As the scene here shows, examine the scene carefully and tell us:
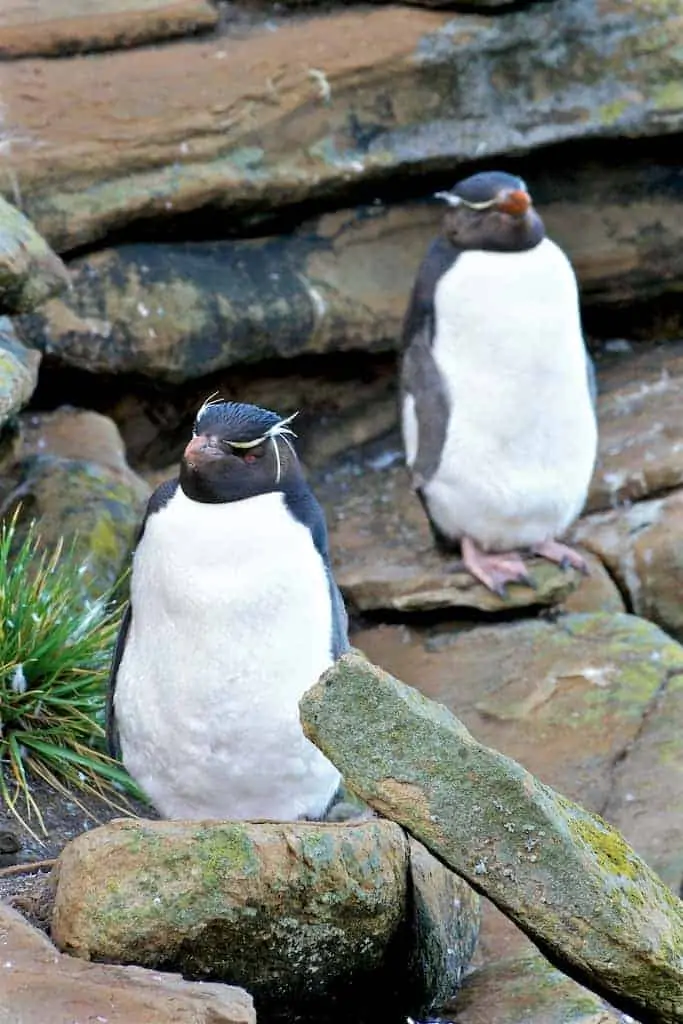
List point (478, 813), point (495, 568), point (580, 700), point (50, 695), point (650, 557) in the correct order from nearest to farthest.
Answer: point (478, 813), point (50, 695), point (580, 700), point (495, 568), point (650, 557)

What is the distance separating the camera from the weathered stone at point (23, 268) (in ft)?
17.2

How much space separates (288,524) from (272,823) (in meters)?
0.90

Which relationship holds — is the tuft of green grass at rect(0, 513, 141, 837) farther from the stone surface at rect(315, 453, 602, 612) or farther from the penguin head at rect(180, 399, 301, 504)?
the stone surface at rect(315, 453, 602, 612)

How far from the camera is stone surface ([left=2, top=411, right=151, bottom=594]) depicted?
5.77 meters

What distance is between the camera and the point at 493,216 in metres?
5.99

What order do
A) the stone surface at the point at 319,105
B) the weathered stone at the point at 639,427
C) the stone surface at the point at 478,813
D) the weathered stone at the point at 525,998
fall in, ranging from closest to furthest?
1. the stone surface at the point at 478,813
2. the weathered stone at the point at 525,998
3. the stone surface at the point at 319,105
4. the weathered stone at the point at 639,427

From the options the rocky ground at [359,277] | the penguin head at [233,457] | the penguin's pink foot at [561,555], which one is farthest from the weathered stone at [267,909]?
the penguin's pink foot at [561,555]

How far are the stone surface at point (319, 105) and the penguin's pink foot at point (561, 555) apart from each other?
188 centimetres

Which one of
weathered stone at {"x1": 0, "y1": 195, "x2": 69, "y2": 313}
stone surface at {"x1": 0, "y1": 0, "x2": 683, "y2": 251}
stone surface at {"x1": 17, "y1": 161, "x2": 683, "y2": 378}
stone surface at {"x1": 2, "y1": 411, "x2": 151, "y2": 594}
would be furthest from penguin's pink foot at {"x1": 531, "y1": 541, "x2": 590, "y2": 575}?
weathered stone at {"x1": 0, "y1": 195, "x2": 69, "y2": 313}

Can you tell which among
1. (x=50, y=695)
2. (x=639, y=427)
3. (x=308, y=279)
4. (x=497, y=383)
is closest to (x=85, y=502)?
(x=50, y=695)

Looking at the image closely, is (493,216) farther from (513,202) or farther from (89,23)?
(89,23)

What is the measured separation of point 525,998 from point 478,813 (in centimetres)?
57

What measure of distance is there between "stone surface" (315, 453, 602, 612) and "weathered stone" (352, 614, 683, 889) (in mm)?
118

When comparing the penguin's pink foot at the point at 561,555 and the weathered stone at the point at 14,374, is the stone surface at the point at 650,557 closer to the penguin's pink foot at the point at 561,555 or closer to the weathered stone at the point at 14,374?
the penguin's pink foot at the point at 561,555
